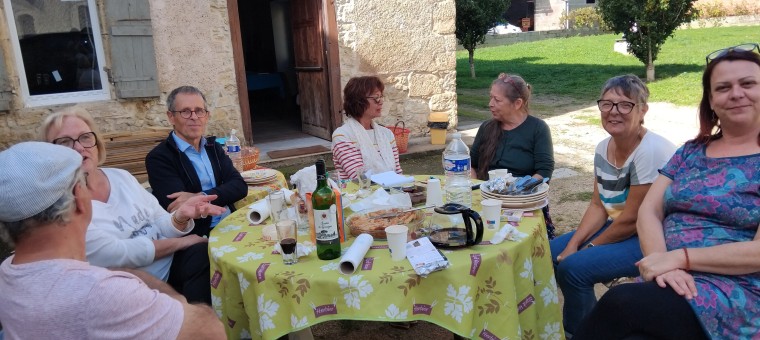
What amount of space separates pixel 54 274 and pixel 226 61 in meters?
5.34

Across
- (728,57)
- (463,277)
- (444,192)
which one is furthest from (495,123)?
(463,277)

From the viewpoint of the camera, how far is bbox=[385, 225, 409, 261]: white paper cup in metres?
1.88

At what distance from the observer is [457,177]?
8.85 feet

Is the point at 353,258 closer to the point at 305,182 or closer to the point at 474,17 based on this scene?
the point at 305,182

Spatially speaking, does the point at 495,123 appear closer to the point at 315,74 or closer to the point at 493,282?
the point at 493,282

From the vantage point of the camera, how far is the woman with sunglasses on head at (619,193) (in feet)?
7.98

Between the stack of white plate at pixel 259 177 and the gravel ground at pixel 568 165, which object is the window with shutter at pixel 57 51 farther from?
the gravel ground at pixel 568 165

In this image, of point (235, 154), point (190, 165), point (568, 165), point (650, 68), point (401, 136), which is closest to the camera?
point (190, 165)

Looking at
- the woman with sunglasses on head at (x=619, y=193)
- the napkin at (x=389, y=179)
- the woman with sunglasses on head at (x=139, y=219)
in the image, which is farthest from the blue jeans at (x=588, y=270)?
the woman with sunglasses on head at (x=139, y=219)

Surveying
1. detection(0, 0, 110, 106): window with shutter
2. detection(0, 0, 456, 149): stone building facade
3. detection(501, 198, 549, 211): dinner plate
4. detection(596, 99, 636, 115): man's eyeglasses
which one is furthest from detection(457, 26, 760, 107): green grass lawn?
detection(501, 198, 549, 211): dinner plate

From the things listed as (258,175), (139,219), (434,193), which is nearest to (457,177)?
(434,193)

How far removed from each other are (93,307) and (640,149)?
2302 mm

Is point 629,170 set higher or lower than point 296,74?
lower

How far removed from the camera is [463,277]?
1825 mm
